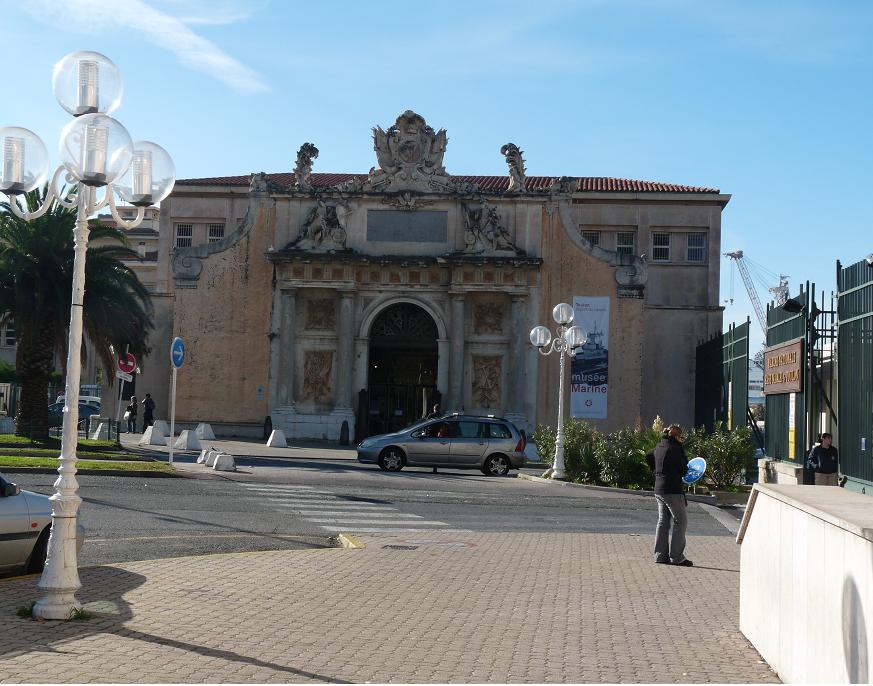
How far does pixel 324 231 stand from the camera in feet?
142

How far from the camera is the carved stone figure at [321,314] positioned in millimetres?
44156

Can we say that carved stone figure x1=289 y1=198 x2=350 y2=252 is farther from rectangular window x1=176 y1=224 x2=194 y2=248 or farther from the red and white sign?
rectangular window x1=176 y1=224 x2=194 y2=248

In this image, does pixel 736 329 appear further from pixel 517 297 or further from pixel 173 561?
pixel 173 561

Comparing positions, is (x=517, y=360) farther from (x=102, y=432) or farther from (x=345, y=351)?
(x=102, y=432)

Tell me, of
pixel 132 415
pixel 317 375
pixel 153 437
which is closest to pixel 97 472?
pixel 153 437

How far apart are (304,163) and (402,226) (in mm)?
4822

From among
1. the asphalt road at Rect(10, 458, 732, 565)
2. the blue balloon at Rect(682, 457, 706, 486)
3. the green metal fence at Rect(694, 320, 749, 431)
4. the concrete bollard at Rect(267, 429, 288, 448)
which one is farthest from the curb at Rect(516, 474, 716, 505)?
the concrete bollard at Rect(267, 429, 288, 448)

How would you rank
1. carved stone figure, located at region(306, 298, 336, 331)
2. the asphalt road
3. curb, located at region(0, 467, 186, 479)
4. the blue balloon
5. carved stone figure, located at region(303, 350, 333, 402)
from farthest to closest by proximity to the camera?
carved stone figure, located at region(306, 298, 336, 331)
carved stone figure, located at region(303, 350, 333, 402)
curb, located at region(0, 467, 186, 479)
the asphalt road
the blue balloon

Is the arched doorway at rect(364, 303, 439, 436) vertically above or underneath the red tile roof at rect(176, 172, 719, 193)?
underneath

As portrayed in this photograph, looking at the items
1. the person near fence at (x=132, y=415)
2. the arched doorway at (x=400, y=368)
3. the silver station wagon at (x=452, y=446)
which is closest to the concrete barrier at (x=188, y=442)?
the silver station wagon at (x=452, y=446)

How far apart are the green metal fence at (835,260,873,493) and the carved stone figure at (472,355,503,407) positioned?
927 inches

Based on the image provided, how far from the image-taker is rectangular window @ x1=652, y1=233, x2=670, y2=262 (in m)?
53.3

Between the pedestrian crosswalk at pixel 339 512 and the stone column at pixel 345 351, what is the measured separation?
20429 mm

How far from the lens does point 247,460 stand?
3131 cm
